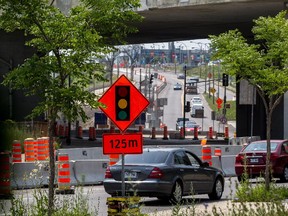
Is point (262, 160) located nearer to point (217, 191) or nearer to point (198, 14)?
point (217, 191)

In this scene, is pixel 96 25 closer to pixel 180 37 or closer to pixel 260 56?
pixel 260 56

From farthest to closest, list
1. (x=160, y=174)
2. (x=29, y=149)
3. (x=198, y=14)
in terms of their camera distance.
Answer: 1. (x=198, y=14)
2. (x=29, y=149)
3. (x=160, y=174)

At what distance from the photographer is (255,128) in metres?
61.4

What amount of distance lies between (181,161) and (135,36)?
4463 centimetres

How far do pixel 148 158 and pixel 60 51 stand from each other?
25.0 feet

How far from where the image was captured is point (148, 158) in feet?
67.8

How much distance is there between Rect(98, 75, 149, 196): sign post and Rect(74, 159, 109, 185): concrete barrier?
1360 cm

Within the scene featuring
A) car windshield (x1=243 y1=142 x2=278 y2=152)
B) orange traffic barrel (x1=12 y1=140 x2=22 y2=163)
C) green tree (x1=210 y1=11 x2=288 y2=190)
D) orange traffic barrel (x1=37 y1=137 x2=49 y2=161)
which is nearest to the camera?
orange traffic barrel (x1=12 y1=140 x2=22 y2=163)

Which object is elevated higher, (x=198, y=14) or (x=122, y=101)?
(x=198, y=14)

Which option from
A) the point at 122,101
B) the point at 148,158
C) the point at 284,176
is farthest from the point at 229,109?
the point at 122,101

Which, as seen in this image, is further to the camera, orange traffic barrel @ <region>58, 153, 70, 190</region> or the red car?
the red car

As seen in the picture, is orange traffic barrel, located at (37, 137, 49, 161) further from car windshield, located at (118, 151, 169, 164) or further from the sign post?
the sign post

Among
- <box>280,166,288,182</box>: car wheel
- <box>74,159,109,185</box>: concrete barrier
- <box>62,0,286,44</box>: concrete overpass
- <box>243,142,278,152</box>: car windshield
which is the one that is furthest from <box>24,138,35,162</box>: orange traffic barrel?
<box>62,0,286,44</box>: concrete overpass

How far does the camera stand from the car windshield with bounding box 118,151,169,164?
2042 cm
